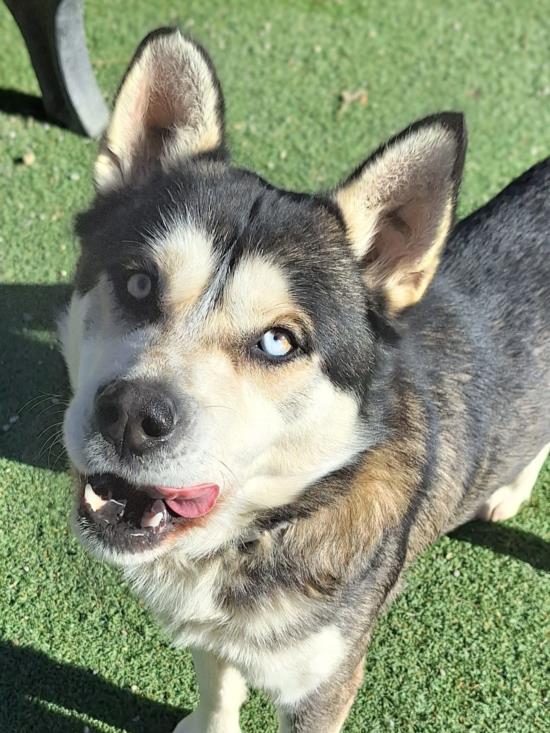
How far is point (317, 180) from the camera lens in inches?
196

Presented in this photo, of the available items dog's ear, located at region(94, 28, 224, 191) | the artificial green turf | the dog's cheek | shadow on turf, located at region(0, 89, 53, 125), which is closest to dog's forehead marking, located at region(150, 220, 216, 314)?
the dog's cheek

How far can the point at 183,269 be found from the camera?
2291 mm

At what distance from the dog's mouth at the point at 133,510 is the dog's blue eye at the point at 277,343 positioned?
41cm

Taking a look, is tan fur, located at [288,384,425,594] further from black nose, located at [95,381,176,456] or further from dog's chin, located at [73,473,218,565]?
black nose, located at [95,381,176,456]

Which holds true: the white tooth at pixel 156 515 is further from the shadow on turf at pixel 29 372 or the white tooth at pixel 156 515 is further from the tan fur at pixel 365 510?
the shadow on turf at pixel 29 372

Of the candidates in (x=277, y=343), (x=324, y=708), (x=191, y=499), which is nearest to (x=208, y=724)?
(x=324, y=708)

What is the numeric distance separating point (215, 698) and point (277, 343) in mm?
1454

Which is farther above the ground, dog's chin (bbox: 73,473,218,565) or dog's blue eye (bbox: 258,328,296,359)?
dog's blue eye (bbox: 258,328,296,359)

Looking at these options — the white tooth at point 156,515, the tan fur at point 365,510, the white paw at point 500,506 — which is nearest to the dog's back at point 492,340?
the tan fur at point 365,510

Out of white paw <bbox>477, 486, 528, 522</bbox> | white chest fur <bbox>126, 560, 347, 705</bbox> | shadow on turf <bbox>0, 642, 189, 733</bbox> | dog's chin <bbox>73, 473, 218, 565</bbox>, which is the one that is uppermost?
dog's chin <bbox>73, 473, 218, 565</bbox>

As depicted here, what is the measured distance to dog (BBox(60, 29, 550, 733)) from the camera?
2.21 m

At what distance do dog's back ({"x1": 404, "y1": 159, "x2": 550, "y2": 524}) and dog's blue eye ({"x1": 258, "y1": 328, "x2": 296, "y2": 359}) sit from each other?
0.63 meters

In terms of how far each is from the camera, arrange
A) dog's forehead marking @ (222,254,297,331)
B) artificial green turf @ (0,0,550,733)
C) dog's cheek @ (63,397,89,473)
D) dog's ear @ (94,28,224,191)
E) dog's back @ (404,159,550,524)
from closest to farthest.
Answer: dog's cheek @ (63,397,89,473) < dog's forehead marking @ (222,254,297,331) < dog's ear @ (94,28,224,191) < dog's back @ (404,159,550,524) < artificial green turf @ (0,0,550,733)

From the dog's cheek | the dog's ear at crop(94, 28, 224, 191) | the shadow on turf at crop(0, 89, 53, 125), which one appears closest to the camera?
the dog's cheek
